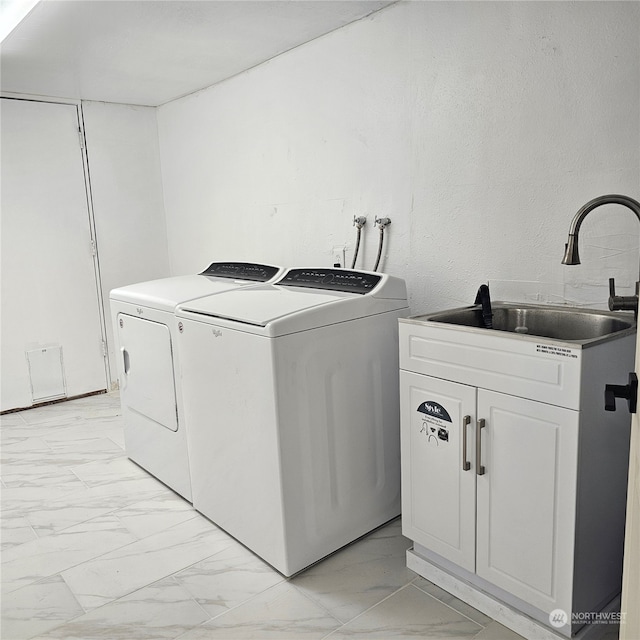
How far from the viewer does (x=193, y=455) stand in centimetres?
258

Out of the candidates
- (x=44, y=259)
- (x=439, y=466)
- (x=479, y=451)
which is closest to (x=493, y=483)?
(x=479, y=451)

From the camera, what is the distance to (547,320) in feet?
6.82

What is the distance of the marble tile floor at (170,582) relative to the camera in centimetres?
190

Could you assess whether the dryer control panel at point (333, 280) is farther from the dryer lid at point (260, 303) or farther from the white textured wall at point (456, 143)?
the white textured wall at point (456, 143)

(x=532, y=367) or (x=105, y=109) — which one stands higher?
(x=105, y=109)

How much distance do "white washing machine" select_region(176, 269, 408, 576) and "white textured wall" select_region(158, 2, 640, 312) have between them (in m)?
0.39

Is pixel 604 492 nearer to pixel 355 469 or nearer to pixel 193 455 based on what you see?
pixel 355 469

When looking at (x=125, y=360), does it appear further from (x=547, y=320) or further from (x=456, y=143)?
(x=547, y=320)

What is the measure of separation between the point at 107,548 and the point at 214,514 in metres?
0.45

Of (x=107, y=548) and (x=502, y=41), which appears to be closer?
(x=502, y=41)

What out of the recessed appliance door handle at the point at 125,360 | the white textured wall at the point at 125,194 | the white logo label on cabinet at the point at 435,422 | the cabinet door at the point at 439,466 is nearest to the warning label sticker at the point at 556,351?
the cabinet door at the point at 439,466

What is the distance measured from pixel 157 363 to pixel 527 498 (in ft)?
5.83

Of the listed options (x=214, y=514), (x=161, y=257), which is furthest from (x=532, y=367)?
(x=161, y=257)

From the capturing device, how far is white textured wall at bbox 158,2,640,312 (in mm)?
1927
